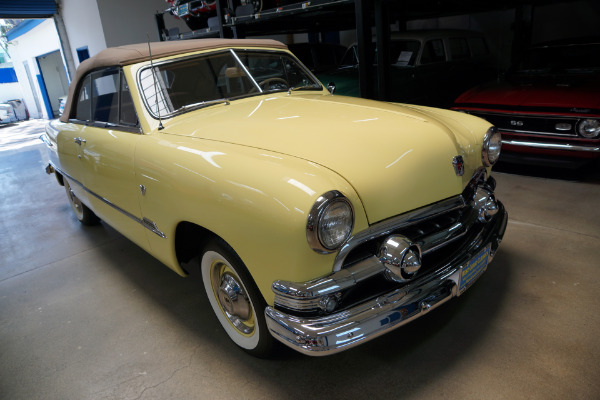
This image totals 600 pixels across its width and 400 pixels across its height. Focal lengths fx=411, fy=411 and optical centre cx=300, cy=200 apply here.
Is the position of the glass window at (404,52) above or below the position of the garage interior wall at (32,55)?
below

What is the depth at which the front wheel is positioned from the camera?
5.68 feet

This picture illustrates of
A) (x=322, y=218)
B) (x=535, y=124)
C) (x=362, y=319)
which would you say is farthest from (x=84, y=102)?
(x=535, y=124)

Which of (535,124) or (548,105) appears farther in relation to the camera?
(535,124)

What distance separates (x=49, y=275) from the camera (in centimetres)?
305

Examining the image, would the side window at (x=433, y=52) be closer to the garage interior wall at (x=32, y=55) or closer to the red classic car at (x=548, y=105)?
the red classic car at (x=548, y=105)

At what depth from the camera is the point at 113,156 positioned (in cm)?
245

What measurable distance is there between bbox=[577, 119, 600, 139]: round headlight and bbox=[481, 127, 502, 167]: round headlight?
2.13 meters

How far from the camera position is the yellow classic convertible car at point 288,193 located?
1.48m

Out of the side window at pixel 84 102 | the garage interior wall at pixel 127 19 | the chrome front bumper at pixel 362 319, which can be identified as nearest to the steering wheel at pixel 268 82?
the side window at pixel 84 102

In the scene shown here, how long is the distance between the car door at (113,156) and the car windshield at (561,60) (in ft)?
14.9

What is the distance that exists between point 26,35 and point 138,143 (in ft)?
56.6

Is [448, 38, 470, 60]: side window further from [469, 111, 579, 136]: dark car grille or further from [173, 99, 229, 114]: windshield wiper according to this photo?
[173, 99, 229, 114]: windshield wiper

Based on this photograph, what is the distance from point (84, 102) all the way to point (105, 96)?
423mm

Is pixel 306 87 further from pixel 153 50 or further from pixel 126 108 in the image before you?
pixel 126 108
